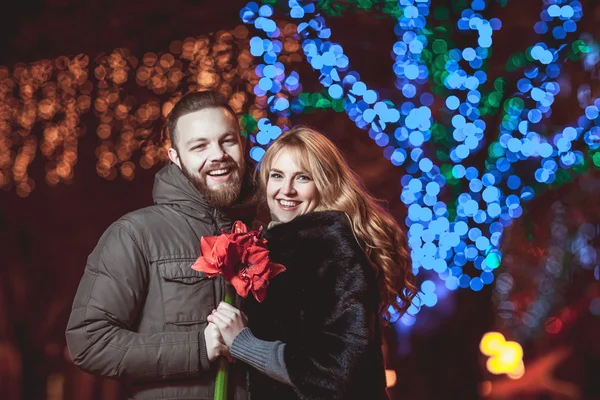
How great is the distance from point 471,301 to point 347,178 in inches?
114

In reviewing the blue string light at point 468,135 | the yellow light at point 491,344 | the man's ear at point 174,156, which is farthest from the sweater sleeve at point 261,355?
the yellow light at point 491,344

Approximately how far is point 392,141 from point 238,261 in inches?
131

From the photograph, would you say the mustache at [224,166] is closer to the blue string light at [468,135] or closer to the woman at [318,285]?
the woman at [318,285]

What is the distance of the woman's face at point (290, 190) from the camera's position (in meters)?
3.04

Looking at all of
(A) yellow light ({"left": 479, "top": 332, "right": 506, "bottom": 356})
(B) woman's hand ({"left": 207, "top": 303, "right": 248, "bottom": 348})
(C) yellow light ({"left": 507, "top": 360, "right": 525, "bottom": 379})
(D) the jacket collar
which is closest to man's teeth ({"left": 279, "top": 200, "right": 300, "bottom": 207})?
(D) the jacket collar

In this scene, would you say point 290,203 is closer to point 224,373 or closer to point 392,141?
point 224,373

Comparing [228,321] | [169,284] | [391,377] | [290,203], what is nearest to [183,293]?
[169,284]

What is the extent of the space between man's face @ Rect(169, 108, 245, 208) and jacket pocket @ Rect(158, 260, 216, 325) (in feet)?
1.03

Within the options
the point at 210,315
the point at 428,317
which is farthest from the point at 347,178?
the point at 428,317

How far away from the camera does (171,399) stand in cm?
277

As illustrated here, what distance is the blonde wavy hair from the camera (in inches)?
119

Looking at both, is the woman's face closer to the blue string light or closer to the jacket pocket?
the jacket pocket

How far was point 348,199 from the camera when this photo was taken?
306 centimetres

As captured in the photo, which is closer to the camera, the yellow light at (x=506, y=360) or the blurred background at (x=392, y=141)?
the blurred background at (x=392, y=141)
